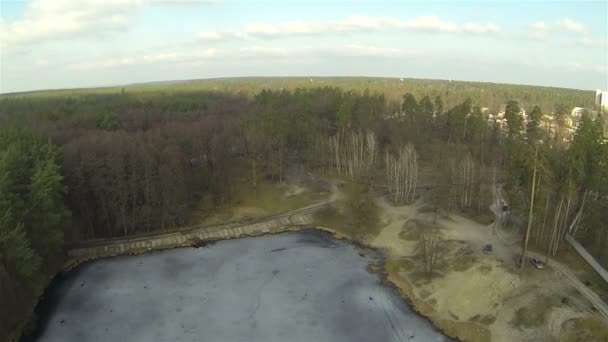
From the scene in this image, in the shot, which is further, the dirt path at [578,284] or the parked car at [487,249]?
the parked car at [487,249]

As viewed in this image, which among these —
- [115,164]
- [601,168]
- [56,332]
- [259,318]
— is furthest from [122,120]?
[601,168]

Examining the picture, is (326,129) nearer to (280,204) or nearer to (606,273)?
(280,204)

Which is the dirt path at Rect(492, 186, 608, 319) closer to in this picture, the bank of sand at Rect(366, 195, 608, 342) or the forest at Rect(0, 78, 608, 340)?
the bank of sand at Rect(366, 195, 608, 342)

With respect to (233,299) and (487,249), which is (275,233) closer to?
(233,299)

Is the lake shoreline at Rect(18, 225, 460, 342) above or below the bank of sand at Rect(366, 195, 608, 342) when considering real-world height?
below

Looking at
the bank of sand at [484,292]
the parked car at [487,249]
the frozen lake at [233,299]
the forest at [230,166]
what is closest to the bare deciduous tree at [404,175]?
the forest at [230,166]

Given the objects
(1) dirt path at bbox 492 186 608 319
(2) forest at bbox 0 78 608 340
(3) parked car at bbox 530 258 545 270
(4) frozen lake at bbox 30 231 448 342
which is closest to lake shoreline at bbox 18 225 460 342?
(4) frozen lake at bbox 30 231 448 342

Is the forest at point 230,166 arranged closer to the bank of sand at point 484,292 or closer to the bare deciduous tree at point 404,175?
the bare deciduous tree at point 404,175
